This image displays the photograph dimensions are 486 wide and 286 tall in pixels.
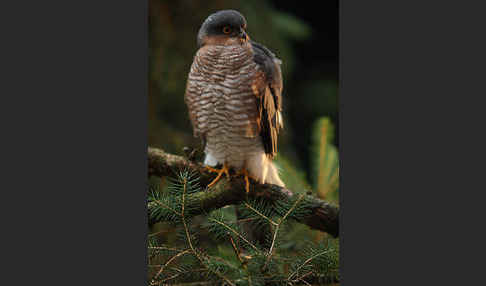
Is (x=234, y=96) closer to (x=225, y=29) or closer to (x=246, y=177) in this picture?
(x=225, y=29)

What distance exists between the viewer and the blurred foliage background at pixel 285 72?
6.22ft

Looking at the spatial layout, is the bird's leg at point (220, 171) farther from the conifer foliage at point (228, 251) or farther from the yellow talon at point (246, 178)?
the conifer foliage at point (228, 251)

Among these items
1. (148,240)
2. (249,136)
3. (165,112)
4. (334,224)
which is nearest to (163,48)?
(165,112)

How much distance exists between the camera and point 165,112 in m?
2.30

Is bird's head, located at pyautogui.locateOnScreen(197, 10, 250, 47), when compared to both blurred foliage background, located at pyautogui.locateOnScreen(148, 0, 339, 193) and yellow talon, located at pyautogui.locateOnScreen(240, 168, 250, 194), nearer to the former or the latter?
blurred foliage background, located at pyautogui.locateOnScreen(148, 0, 339, 193)

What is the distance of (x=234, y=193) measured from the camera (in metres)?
1.74

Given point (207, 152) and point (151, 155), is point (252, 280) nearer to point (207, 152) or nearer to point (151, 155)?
point (207, 152)

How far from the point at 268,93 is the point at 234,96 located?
157 mm

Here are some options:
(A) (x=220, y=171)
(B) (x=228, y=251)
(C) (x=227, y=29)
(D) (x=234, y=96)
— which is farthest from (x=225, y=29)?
(B) (x=228, y=251)

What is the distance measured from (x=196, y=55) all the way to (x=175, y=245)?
0.78m

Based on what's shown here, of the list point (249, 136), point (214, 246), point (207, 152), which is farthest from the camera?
point (207, 152)

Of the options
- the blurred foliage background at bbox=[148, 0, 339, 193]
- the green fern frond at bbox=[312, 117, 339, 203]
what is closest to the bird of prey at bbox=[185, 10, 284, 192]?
the blurred foliage background at bbox=[148, 0, 339, 193]

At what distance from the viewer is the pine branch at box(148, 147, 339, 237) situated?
1.68 meters

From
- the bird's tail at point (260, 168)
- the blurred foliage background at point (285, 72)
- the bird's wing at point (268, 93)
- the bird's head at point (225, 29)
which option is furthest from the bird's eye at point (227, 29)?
the bird's tail at point (260, 168)
